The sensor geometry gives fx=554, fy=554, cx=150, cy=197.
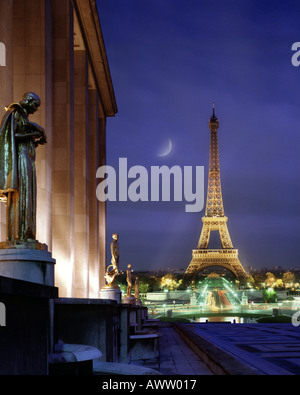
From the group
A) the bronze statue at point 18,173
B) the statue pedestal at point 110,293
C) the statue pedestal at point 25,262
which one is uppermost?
the bronze statue at point 18,173

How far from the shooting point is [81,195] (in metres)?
27.6

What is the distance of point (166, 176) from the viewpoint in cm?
2627

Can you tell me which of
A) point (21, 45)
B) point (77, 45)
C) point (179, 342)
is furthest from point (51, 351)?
point (77, 45)

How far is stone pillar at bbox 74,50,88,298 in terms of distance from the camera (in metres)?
27.1

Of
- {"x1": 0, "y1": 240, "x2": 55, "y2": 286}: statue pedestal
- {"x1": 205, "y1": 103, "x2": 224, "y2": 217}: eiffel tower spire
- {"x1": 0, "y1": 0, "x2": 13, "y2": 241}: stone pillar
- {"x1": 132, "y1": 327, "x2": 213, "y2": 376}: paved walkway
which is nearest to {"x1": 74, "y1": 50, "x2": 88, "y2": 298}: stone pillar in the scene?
{"x1": 132, "y1": 327, "x2": 213, "y2": 376}: paved walkway

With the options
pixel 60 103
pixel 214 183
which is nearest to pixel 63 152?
pixel 60 103

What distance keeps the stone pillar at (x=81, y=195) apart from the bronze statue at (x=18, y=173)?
63.0 feet

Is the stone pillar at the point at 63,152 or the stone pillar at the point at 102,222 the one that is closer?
the stone pillar at the point at 63,152

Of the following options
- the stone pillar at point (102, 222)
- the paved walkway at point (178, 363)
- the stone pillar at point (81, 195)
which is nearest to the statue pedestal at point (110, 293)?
the paved walkway at point (178, 363)

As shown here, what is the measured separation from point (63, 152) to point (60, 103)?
1.99 metres

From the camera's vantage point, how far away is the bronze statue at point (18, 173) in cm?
784

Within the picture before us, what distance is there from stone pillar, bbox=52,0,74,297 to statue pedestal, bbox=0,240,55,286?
13840mm

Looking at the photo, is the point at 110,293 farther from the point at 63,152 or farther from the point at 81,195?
the point at 81,195

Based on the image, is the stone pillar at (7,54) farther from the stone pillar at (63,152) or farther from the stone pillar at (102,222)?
the stone pillar at (102,222)
